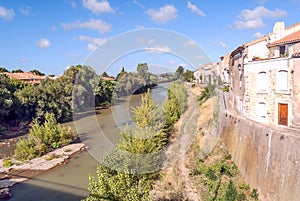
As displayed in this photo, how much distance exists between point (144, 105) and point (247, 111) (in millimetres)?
8091

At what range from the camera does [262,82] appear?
57.0ft

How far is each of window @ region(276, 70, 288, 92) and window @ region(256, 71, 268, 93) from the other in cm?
104

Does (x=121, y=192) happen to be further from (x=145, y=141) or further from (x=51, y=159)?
(x=51, y=159)

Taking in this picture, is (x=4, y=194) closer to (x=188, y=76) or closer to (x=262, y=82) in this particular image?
(x=262, y=82)

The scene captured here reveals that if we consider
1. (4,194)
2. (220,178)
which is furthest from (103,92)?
(220,178)

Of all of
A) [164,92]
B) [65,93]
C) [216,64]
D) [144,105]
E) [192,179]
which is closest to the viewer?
[192,179]

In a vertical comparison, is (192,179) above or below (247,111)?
below

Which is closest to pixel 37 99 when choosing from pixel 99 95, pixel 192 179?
pixel 99 95

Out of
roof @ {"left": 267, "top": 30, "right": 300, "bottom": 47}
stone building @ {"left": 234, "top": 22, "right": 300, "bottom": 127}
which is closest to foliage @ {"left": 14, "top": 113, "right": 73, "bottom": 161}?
stone building @ {"left": 234, "top": 22, "right": 300, "bottom": 127}

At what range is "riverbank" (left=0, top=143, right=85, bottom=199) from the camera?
18156 mm

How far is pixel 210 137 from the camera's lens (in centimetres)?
2038

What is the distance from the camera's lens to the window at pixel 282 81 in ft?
51.4

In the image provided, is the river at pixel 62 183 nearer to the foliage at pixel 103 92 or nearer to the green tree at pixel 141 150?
the green tree at pixel 141 150

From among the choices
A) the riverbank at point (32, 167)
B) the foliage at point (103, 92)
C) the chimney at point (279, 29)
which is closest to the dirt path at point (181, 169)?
the riverbank at point (32, 167)
